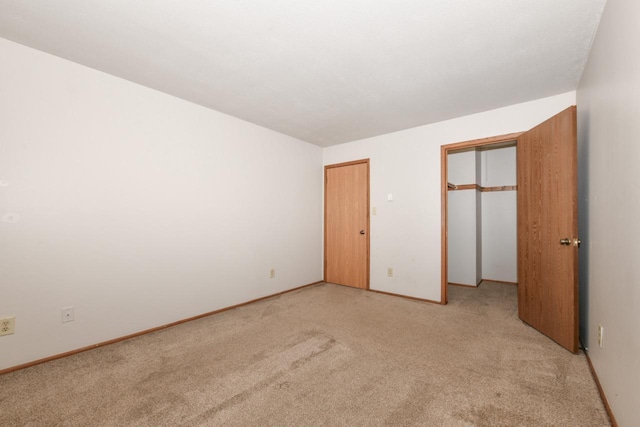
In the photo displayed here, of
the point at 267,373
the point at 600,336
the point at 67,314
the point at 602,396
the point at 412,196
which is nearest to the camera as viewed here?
the point at 602,396

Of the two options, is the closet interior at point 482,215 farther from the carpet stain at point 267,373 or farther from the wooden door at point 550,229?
the carpet stain at point 267,373

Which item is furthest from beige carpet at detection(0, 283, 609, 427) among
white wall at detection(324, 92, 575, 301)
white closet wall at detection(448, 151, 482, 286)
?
white closet wall at detection(448, 151, 482, 286)

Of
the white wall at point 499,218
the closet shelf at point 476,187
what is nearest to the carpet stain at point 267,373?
the closet shelf at point 476,187

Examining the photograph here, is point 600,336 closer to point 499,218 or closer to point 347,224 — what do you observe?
point 347,224

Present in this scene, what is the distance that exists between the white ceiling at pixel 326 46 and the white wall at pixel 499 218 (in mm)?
2245

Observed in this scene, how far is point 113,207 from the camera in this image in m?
2.39

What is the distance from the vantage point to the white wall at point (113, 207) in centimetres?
198

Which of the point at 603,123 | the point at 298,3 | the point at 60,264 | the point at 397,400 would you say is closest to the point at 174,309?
the point at 60,264

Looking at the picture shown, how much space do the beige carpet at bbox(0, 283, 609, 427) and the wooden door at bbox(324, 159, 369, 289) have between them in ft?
4.80

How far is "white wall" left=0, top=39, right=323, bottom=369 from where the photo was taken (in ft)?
6.49

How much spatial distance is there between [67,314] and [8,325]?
307 millimetres

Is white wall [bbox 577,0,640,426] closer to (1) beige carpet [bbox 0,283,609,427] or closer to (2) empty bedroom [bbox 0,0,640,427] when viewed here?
(2) empty bedroom [bbox 0,0,640,427]

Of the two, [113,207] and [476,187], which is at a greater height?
[476,187]

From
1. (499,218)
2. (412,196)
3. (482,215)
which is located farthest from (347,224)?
(499,218)
